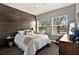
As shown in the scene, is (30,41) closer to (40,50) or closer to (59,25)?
(40,50)

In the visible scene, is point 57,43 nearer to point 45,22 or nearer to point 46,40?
point 46,40

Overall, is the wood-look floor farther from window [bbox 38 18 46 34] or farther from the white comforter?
window [bbox 38 18 46 34]

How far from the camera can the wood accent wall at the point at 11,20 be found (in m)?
1.76

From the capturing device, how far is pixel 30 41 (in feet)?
5.86

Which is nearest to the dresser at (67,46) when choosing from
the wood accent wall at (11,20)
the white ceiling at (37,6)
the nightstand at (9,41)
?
the white ceiling at (37,6)

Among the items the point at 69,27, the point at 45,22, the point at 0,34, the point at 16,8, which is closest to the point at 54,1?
the point at 45,22

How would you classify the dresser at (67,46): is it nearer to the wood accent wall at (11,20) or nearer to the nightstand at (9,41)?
the wood accent wall at (11,20)

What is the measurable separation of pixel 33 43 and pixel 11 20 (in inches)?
24.5

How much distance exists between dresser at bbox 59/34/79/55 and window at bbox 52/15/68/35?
0.41 ft

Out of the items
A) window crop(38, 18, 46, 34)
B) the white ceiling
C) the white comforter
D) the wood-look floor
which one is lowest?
the wood-look floor

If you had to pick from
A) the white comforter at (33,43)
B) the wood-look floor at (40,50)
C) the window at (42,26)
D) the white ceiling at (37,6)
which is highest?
the white ceiling at (37,6)

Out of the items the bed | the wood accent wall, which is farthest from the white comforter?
the wood accent wall

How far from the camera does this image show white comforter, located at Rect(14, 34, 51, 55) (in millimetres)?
1786

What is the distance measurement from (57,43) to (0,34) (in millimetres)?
1115
